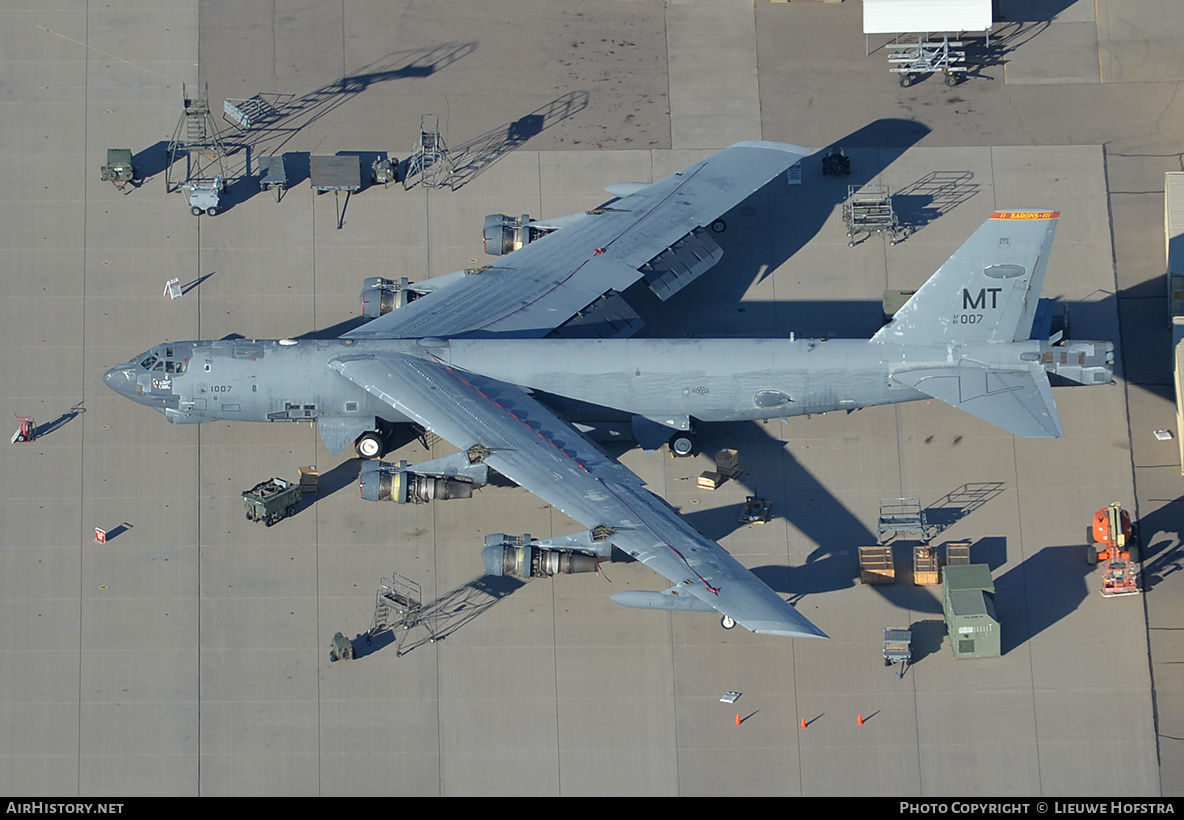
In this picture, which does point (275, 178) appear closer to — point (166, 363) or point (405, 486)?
point (166, 363)

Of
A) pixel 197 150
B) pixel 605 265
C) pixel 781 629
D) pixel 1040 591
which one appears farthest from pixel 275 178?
pixel 1040 591

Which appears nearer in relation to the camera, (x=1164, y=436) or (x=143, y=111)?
(x=1164, y=436)

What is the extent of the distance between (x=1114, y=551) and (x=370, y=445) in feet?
92.9

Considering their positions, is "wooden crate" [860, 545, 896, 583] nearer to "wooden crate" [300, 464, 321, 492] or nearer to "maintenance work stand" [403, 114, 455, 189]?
"wooden crate" [300, 464, 321, 492]

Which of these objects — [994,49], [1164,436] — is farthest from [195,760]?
[994,49]

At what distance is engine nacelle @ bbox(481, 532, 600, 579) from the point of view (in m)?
55.4

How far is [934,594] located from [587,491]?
14.0m

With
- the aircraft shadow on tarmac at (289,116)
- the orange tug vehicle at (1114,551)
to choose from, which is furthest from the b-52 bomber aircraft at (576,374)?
the aircraft shadow on tarmac at (289,116)

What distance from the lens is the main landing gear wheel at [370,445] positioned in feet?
193

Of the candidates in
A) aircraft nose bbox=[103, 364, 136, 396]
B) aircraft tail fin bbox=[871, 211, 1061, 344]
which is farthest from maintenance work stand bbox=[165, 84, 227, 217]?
aircraft tail fin bbox=[871, 211, 1061, 344]

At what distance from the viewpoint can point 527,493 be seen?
59.7 m

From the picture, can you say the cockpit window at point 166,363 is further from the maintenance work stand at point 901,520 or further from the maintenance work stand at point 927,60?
the maintenance work stand at point 927,60

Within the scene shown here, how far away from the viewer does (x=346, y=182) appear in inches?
2534

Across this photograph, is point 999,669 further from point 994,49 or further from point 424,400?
point 994,49
